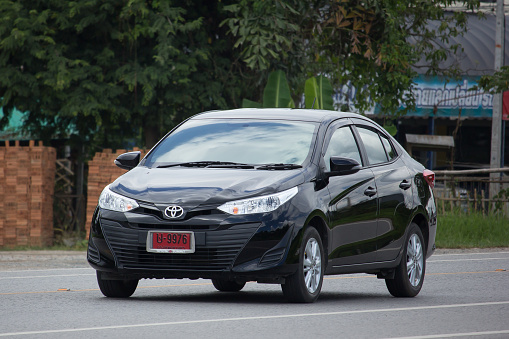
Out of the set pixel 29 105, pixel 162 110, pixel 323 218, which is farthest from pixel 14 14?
pixel 323 218

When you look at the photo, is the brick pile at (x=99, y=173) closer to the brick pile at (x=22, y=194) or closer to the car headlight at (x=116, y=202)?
the brick pile at (x=22, y=194)

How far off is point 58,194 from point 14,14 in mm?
3821

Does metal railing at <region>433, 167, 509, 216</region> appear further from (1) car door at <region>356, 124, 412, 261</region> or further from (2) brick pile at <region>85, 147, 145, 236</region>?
(1) car door at <region>356, 124, 412, 261</region>

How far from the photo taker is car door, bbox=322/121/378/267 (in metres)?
9.18

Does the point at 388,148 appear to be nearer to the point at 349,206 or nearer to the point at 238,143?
the point at 349,206

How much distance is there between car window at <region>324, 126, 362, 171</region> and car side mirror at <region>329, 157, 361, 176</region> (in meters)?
0.31

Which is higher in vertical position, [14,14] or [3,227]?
[14,14]

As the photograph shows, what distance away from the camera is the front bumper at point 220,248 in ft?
27.3

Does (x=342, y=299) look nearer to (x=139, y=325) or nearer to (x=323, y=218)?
(x=323, y=218)

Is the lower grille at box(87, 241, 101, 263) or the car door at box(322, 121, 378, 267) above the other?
the car door at box(322, 121, 378, 267)

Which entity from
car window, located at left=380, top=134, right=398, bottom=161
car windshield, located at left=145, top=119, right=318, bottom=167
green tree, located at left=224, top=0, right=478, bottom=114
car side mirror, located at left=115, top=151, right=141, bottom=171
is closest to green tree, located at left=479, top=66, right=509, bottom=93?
green tree, located at left=224, top=0, right=478, bottom=114

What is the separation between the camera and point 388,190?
10117 millimetres

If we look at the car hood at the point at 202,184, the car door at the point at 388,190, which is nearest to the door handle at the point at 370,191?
the car door at the point at 388,190

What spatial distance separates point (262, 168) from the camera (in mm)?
8953
